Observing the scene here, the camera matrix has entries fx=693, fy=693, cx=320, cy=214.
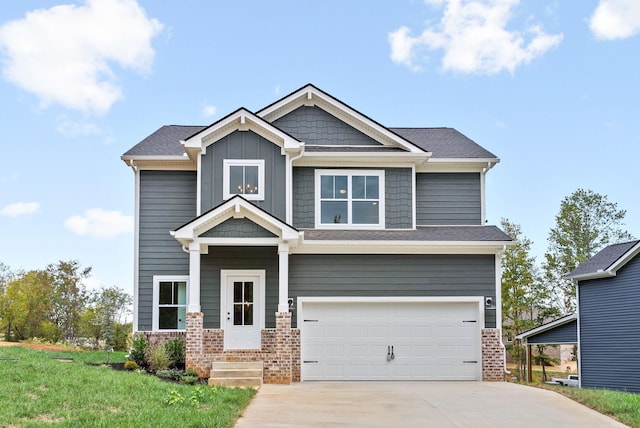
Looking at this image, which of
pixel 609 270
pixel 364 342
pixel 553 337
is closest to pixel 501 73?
pixel 609 270

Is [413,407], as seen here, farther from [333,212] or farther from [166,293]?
[166,293]

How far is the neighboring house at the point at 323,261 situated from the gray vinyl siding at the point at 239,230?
1.75ft

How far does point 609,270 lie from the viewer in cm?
2088

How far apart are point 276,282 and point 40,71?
978cm

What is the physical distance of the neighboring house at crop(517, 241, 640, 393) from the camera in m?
20.5

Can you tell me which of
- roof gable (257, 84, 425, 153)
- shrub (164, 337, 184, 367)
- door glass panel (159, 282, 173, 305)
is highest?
roof gable (257, 84, 425, 153)

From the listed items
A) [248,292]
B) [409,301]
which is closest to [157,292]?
[248,292]

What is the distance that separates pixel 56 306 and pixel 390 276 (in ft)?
60.8

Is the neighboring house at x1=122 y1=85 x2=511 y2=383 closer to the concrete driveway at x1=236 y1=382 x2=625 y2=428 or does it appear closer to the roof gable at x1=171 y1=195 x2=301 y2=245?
the roof gable at x1=171 y1=195 x2=301 y2=245

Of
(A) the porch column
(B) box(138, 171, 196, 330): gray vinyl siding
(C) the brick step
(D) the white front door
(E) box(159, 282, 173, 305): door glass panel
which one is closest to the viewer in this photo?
(C) the brick step

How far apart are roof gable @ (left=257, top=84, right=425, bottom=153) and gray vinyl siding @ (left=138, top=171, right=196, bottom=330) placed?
2865mm

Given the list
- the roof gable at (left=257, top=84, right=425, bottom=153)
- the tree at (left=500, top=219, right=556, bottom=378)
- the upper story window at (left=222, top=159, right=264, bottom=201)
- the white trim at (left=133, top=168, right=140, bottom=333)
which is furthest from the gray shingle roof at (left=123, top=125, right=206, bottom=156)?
the tree at (left=500, top=219, right=556, bottom=378)

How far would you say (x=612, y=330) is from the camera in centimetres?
2138

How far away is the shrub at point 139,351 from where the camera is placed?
16469 mm
